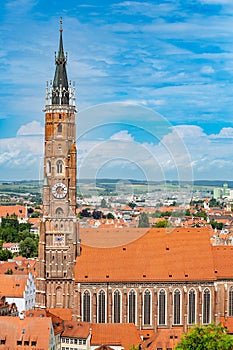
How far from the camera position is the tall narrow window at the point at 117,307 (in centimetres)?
7278

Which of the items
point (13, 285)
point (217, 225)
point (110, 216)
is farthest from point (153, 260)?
point (217, 225)

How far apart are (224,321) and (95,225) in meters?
15.8

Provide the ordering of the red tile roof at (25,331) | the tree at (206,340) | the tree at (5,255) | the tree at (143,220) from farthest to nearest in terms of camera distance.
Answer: the tree at (5,255) < the red tile roof at (25,331) < the tree at (143,220) < the tree at (206,340)

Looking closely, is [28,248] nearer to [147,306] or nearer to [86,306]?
[86,306]

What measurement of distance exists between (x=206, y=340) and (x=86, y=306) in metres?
23.7

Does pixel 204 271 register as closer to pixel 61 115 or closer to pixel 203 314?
pixel 203 314

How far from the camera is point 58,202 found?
7475 cm

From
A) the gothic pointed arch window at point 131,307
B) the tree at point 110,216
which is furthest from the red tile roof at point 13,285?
the tree at point 110,216

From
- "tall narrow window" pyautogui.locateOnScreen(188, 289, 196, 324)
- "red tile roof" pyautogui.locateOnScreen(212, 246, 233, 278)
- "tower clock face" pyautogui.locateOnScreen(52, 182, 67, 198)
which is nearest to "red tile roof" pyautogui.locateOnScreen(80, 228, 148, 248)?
"tower clock face" pyautogui.locateOnScreen(52, 182, 67, 198)

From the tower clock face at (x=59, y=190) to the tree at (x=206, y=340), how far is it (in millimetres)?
26237

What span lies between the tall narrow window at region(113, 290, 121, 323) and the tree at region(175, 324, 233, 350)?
21419 millimetres

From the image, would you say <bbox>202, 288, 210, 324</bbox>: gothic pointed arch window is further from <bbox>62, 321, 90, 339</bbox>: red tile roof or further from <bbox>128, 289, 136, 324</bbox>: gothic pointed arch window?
<bbox>62, 321, 90, 339</bbox>: red tile roof

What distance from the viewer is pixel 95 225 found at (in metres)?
72.4

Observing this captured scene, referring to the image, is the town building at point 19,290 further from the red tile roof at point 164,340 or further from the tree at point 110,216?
the tree at point 110,216
